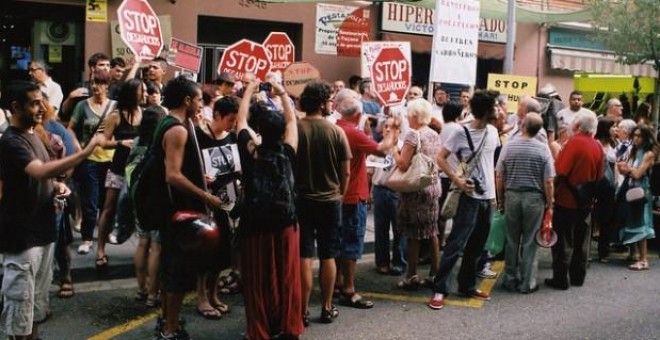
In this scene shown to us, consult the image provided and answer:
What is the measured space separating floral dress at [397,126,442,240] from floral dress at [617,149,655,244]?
2.78 m

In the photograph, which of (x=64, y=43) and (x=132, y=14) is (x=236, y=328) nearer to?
(x=132, y=14)

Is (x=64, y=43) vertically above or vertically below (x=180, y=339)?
above

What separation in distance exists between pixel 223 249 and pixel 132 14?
4.07m

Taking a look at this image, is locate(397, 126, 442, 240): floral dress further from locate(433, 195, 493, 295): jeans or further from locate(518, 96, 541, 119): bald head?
locate(518, 96, 541, 119): bald head

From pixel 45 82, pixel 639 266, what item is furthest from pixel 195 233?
pixel 639 266

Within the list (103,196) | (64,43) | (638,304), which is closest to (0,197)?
(103,196)

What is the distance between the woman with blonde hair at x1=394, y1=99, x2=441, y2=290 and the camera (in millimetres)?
6484

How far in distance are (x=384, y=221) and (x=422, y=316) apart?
146cm

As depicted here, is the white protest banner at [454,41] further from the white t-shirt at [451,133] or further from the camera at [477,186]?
the camera at [477,186]

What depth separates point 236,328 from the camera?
5520mm

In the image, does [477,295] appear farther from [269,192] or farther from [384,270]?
[269,192]

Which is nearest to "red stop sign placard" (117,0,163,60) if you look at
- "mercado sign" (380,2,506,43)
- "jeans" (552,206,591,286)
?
"jeans" (552,206,591,286)

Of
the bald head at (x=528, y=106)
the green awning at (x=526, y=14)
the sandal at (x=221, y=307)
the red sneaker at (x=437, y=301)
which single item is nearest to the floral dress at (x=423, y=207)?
the red sneaker at (x=437, y=301)

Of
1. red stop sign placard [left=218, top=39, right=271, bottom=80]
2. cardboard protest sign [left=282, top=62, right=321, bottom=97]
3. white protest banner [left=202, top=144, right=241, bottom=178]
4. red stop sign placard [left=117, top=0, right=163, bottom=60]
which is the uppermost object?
red stop sign placard [left=117, top=0, right=163, bottom=60]
